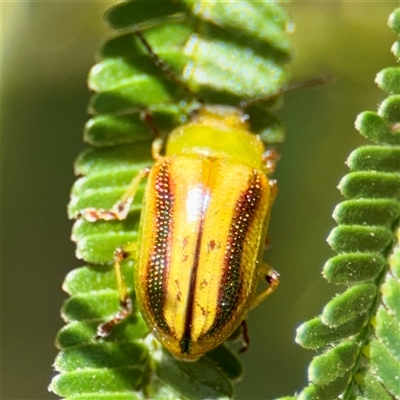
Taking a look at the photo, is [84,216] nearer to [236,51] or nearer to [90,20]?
[236,51]

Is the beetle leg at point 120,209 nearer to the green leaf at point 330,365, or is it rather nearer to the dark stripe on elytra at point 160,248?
the dark stripe on elytra at point 160,248

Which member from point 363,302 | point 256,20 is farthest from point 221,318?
point 256,20

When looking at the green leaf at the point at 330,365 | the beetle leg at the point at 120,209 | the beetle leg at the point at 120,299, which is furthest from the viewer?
the beetle leg at the point at 120,209

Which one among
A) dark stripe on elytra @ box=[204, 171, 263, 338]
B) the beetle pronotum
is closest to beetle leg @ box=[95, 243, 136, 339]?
the beetle pronotum

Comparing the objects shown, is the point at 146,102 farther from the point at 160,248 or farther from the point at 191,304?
the point at 191,304

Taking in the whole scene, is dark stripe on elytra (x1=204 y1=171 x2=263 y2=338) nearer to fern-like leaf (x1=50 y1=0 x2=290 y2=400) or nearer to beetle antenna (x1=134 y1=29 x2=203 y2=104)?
fern-like leaf (x1=50 y1=0 x2=290 y2=400)

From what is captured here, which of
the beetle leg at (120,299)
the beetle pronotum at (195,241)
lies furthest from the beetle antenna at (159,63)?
the beetle leg at (120,299)

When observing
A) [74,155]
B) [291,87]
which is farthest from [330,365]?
[74,155]
